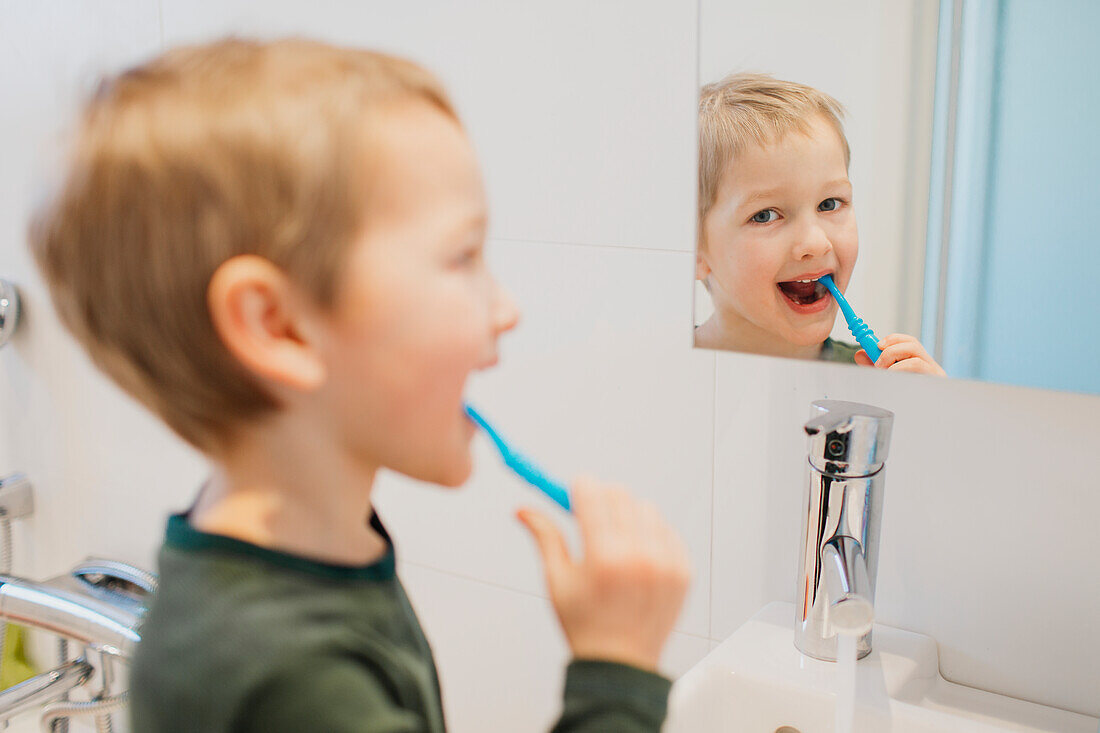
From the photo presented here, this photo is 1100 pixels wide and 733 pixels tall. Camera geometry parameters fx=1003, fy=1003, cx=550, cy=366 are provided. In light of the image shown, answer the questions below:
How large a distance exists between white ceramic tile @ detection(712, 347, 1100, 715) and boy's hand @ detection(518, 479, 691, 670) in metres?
0.32

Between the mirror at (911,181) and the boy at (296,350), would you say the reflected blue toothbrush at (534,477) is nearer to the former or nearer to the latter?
the boy at (296,350)

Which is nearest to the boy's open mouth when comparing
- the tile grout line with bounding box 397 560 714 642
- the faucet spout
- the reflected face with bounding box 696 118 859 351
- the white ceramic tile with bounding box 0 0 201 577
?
the reflected face with bounding box 696 118 859 351

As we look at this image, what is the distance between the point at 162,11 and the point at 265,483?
607mm

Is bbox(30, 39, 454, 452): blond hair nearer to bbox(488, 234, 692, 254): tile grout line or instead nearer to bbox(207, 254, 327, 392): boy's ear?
bbox(207, 254, 327, 392): boy's ear

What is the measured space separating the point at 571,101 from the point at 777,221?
147 millimetres

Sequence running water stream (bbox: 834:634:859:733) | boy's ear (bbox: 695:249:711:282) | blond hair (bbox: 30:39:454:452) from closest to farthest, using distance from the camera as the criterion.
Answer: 1. blond hair (bbox: 30:39:454:452)
2. running water stream (bbox: 834:634:859:733)
3. boy's ear (bbox: 695:249:711:282)

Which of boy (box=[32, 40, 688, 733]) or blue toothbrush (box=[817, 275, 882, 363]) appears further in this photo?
blue toothbrush (box=[817, 275, 882, 363])

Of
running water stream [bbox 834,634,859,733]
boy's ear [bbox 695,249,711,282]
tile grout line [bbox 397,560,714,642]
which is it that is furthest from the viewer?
tile grout line [bbox 397,560,714,642]

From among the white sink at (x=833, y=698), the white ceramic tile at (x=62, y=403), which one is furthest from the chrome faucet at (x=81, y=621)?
the white sink at (x=833, y=698)

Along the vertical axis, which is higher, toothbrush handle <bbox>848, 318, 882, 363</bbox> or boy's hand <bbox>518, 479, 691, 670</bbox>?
boy's hand <bbox>518, 479, 691, 670</bbox>

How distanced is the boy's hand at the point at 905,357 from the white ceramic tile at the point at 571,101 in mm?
122

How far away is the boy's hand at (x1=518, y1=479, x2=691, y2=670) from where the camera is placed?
0.22m

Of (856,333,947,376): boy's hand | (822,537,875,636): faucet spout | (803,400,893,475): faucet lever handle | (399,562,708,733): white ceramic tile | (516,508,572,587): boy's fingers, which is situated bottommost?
(399,562,708,733): white ceramic tile

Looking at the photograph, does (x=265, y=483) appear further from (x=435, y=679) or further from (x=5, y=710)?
(x=5, y=710)
